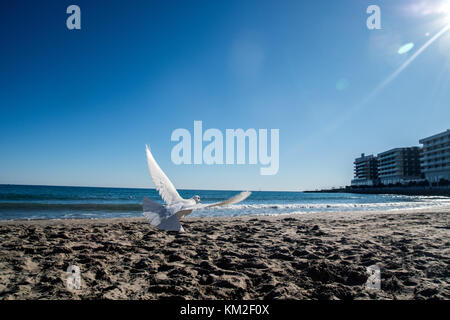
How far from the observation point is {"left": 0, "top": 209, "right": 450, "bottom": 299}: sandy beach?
3.46m

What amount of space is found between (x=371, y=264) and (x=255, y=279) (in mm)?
2215

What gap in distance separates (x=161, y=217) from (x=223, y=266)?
160cm

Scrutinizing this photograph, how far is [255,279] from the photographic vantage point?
389cm

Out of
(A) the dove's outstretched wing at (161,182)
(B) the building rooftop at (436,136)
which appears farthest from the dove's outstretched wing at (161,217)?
(B) the building rooftop at (436,136)

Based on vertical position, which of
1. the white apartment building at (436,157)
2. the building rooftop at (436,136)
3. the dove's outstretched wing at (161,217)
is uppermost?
the building rooftop at (436,136)

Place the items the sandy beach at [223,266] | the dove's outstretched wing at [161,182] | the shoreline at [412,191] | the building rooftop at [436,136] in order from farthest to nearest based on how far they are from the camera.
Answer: the building rooftop at [436,136]
the shoreline at [412,191]
the dove's outstretched wing at [161,182]
the sandy beach at [223,266]

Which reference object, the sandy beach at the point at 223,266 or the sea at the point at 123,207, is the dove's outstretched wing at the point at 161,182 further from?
the sea at the point at 123,207

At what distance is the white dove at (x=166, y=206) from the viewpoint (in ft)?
16.2

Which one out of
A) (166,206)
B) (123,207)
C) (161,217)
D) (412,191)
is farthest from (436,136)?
(161,217)

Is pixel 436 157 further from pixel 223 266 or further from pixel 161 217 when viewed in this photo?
pixel 161 217

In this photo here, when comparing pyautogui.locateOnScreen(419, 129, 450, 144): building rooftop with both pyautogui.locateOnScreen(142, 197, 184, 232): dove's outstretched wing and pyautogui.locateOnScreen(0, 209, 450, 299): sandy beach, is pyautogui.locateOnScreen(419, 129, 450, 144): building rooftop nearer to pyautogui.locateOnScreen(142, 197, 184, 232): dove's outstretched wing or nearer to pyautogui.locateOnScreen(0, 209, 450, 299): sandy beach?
pyautogui.locateOnScreen(0, 209, 450, 299): sandy beach

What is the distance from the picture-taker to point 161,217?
5.17 meters

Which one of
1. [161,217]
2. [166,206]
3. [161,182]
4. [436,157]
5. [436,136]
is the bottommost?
[161,217]
